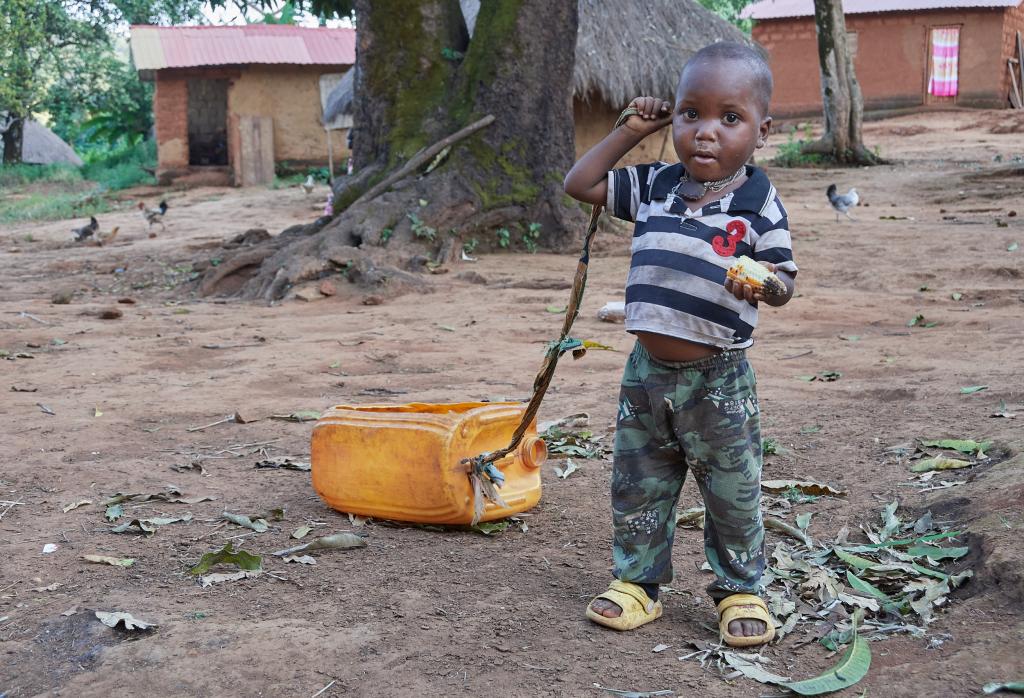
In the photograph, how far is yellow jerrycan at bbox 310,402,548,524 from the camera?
9.82 feet

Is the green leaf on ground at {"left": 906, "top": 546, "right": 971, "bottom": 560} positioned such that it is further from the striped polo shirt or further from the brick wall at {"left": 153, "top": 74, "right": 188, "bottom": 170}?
the brick wall at {"left": 153, "top": 74, "right": 188, "bottom": 170}

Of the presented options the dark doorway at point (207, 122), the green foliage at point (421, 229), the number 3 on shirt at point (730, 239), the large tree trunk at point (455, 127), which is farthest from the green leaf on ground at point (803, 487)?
the dark doorway at point (207, 122)

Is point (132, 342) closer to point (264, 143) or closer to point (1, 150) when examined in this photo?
point (264, 143)

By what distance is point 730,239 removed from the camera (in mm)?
2350

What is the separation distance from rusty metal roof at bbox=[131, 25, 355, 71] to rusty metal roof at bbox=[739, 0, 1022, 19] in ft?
28.9

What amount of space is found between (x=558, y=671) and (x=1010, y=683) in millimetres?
855

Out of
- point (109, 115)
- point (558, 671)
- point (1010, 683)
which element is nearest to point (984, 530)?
point (1010, 683)

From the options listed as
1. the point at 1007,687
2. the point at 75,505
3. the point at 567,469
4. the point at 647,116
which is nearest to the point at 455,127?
the point at 567,469

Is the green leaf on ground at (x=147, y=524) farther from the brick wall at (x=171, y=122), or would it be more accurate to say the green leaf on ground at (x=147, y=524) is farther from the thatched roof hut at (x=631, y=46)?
the brick wall at (x=171, y=122)

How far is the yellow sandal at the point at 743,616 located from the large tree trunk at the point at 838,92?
46.8 feet

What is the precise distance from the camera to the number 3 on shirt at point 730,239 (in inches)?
92.4

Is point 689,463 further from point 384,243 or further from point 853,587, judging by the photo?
point 384,243

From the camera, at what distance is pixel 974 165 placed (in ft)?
49.2

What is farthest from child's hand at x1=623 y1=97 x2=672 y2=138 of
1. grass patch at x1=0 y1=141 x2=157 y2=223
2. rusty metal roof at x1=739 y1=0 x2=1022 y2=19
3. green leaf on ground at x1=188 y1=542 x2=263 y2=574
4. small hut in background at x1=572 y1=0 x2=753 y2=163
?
rusty metal roof at x1=739 y1=0 x2=1022 y2=19
